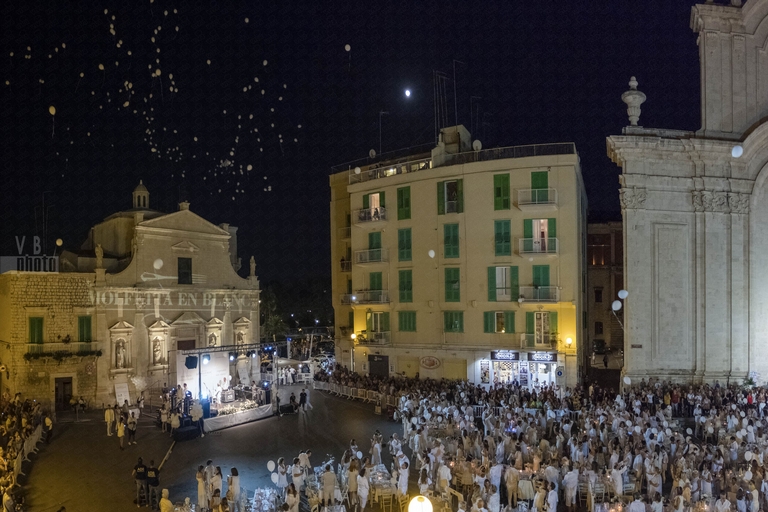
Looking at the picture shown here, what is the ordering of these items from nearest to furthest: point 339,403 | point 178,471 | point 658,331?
point 178,471
point 658,331
point 339,403

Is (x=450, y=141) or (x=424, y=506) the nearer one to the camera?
(x=424, y=506)

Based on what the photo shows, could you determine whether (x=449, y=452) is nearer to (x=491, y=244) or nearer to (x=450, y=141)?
(x=491, y=244)

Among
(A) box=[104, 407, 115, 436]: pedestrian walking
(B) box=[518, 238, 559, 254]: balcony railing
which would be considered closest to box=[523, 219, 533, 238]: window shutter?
(B) box=[518, 238, 559, 254]: balcony railing

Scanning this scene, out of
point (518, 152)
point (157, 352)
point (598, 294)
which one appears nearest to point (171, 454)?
point (157, 352)

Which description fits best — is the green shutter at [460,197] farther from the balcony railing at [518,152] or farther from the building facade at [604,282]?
the building facade at [604,282]

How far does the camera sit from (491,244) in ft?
104

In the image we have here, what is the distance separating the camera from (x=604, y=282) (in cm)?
4666

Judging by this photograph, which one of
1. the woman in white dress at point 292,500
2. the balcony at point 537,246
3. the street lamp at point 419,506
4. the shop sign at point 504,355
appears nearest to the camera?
the street lamp at point 419,506

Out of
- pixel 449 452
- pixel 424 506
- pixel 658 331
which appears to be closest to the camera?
pixel 424 506

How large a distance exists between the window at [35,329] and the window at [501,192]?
24.2 metres

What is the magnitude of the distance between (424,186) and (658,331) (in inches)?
569

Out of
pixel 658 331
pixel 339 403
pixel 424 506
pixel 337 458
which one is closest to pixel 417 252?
pixel 339 403

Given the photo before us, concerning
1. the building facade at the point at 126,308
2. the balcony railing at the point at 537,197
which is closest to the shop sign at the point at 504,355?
the balcony railing at the point at 537,197

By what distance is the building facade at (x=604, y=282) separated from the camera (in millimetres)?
46156
